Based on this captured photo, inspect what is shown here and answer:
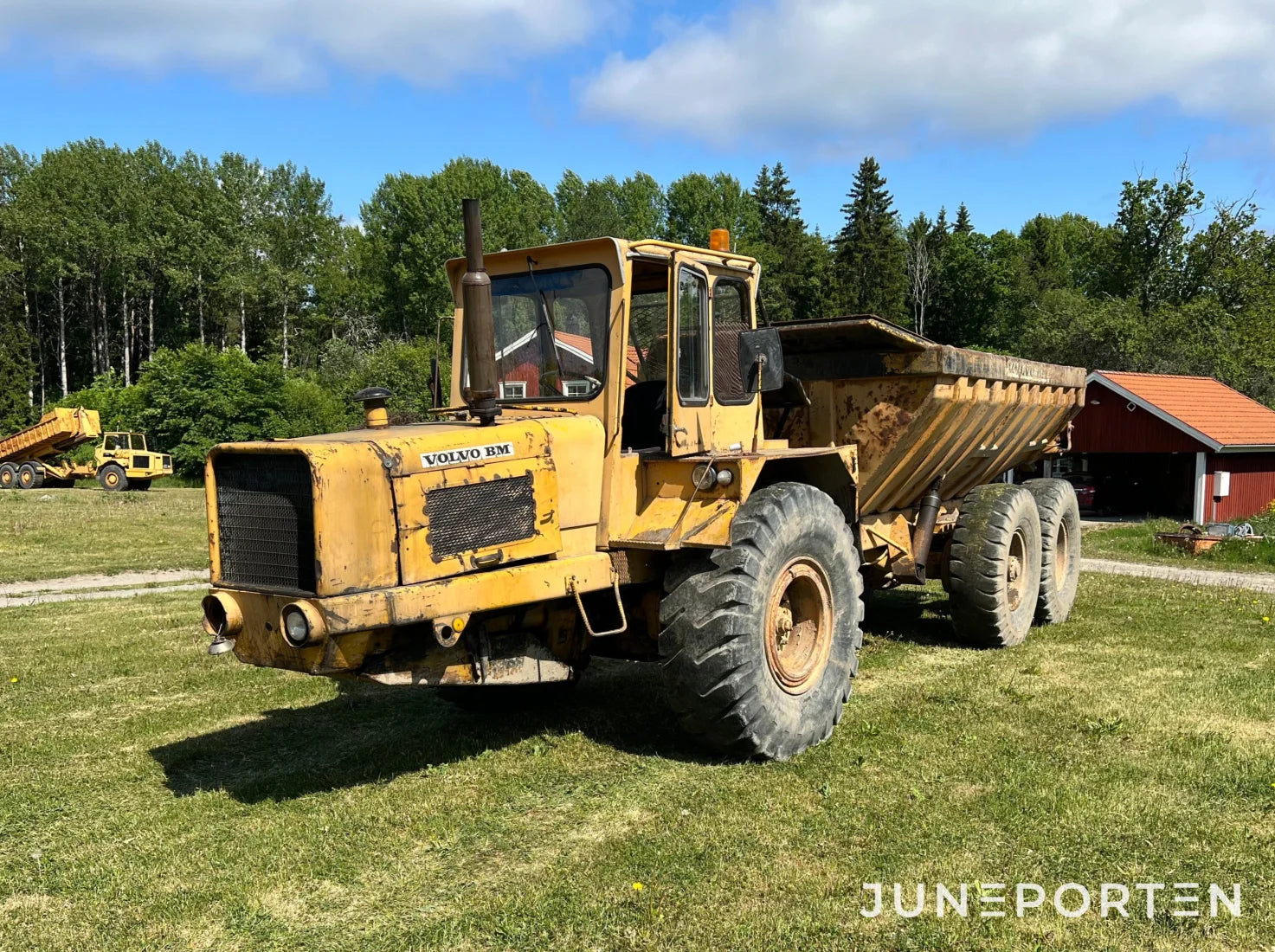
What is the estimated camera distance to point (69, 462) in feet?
121

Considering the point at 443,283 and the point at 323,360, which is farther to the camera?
the point at 443,283

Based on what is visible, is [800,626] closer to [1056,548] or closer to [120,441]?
[1056,548]

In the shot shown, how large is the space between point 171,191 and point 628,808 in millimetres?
57824

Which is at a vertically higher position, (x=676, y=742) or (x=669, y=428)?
(x=669, y=428)

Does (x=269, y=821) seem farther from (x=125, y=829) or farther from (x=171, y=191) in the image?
(x=171, y=191)

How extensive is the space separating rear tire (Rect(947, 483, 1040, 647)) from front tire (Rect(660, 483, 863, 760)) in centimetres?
266

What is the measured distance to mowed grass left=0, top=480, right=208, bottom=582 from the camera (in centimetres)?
1702

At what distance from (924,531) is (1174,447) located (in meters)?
19.6

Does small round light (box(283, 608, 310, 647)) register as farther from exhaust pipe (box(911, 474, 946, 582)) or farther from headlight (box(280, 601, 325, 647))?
exhaust pipe (box(911, 474, 946, 582))

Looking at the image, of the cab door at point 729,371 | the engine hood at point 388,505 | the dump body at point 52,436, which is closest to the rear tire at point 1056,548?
the cab door at point 729,371

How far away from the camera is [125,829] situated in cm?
522

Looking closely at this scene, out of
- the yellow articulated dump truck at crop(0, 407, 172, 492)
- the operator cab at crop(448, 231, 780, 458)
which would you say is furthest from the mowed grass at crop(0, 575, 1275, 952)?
the yellow articulated dump truck at crop(0, 407, 172, 492)

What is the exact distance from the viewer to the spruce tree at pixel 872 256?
56875 millimetres

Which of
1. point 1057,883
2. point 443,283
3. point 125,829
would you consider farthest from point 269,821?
point 443,283
